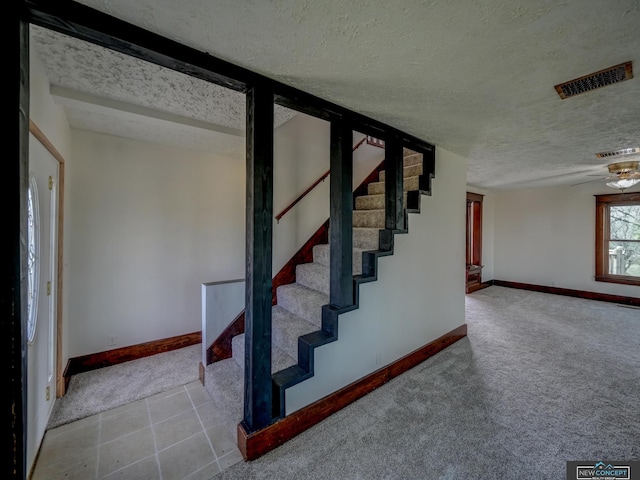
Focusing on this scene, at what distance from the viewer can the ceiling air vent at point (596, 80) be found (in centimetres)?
160

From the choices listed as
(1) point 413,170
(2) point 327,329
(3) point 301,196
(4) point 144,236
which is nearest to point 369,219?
(1) point 413,170

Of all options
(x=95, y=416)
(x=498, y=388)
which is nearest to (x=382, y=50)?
(x=498, y=388)

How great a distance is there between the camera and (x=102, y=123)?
97.9 inches

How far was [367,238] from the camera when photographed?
285 centimetres

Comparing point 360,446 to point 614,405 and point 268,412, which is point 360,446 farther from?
point 614,405

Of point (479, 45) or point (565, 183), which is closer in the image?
point (479, 45)

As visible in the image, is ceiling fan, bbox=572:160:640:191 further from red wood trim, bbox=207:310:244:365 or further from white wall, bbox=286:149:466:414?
red wood trim, bbox=207:310:244:365

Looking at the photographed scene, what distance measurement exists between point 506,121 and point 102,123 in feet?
12.0

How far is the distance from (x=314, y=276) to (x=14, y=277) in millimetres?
2076

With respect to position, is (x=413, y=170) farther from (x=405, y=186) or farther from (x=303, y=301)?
(x=303, y=301)

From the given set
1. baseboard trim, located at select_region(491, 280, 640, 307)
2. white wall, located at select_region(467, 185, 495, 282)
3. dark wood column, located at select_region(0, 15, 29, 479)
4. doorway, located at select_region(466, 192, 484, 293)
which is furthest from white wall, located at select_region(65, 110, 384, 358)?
baseboard trim, located at select_region(491, 280, 640, 307)

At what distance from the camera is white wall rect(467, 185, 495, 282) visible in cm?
668

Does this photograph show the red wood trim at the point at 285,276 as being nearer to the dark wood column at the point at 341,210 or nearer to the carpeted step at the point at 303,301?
the carpeted step at the point at 303,301

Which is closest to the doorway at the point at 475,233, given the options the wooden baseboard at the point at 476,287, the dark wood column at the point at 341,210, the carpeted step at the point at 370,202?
the wooden baseboard at the point at 476,287
